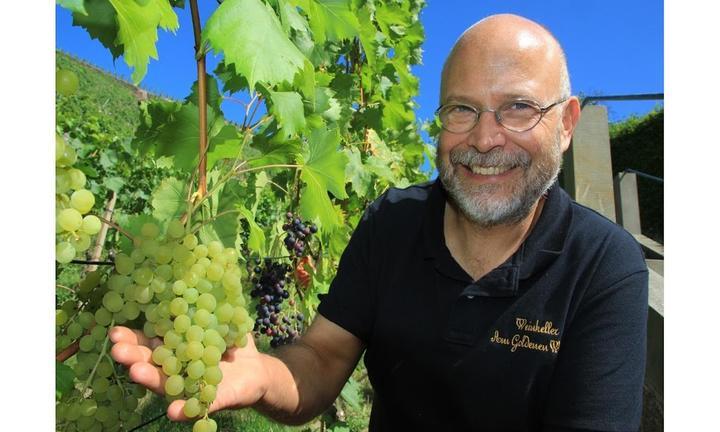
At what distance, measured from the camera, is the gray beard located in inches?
76.1

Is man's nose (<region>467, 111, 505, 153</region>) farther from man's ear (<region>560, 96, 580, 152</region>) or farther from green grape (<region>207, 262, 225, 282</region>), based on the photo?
green grape (<region>207, 262, 225, 282</region>)

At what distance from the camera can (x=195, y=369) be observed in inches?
44.8

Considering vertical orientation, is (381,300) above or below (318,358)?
above

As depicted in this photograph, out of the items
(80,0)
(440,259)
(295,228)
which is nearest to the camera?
(80,0)

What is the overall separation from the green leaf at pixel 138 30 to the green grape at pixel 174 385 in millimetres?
552

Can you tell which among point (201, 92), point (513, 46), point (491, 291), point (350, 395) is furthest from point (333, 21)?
point (350, 395)

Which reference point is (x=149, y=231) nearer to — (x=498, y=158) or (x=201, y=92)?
(x=201, y=92)

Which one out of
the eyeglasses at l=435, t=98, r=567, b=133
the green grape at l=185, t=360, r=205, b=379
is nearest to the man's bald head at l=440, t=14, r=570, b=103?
the eyeglasses at l=435, t=98, r=567, b=133

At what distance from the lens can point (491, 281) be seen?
182 centimetres

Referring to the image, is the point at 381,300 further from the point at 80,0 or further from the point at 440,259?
the point at 80,0

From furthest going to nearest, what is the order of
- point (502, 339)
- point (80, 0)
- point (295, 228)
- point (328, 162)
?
point (295, 228) < point (328, 162) < point (502, 339) < point (80, 0)
